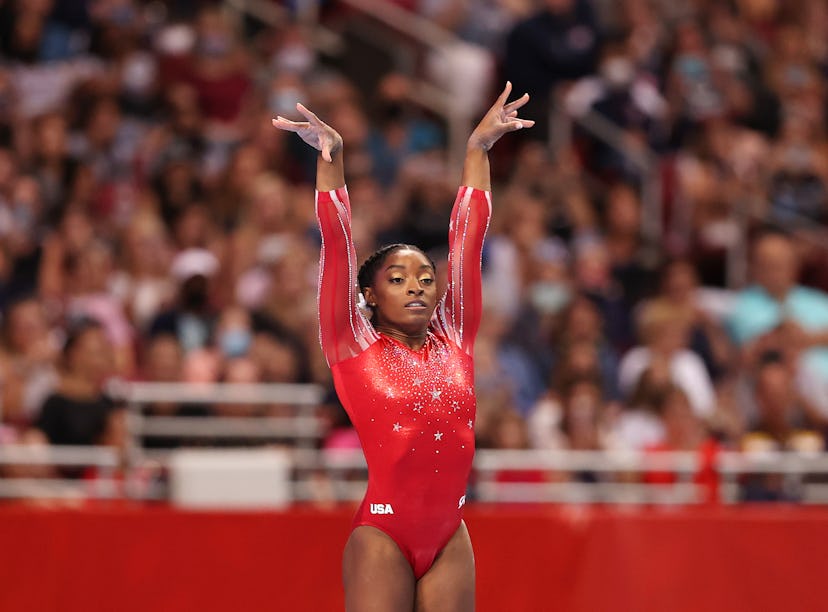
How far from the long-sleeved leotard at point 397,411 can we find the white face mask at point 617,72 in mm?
8036

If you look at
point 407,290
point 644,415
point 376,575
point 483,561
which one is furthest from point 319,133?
point 644,415

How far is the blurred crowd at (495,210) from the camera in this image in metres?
9.63

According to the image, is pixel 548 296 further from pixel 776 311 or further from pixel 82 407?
pixel 82 407

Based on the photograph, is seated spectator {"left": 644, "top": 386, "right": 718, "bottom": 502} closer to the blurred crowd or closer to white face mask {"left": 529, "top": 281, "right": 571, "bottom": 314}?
the blurred crowd

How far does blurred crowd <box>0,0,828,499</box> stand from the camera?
963cm

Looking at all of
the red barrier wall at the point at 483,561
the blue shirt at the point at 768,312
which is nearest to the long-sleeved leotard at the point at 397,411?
the red barrier wall at the point at 483,561

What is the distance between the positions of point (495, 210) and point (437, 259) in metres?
1.54

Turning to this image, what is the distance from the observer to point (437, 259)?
10945mm

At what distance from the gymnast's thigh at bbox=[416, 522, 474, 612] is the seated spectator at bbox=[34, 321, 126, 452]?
4009mm

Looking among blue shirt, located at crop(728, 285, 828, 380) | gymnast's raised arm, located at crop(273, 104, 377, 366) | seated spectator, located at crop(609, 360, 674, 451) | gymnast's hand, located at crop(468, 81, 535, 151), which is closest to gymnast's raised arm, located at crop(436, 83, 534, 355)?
gymnast's hand, located at crop(468, 81, 535, 151)

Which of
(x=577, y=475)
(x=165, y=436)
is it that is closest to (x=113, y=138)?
(x=165, y=436)

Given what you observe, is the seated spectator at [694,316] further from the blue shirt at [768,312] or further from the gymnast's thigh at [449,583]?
the gymnast's thigh at [449,583]

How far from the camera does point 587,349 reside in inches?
396

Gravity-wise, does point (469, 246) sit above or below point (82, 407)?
above
